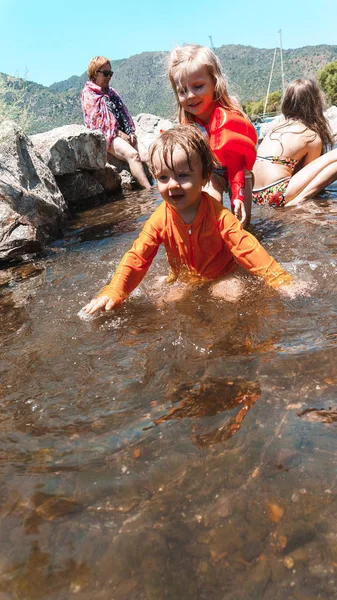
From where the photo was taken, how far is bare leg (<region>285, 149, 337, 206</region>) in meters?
5.62

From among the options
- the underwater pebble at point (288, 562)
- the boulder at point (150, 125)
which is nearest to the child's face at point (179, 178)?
the underwater pebble at point (288, 562)

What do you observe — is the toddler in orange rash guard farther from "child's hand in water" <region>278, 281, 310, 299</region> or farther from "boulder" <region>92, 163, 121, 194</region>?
"boulder" <region>92, 163, 121, 194</region>

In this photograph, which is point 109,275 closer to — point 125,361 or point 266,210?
point 125,361

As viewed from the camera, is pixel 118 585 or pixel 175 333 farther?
pixel 175 333

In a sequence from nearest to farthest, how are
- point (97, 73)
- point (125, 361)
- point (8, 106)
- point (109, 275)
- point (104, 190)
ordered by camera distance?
point (125, 361), point (109, 275), point (8, 106), point (97, 73), point (104, 190)

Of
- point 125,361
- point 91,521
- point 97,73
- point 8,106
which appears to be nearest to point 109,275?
point 125,361

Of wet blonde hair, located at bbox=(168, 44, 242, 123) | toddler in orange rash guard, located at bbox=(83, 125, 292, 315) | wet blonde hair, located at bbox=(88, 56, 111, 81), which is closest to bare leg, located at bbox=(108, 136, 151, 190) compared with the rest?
wet blonde hair, located at bbox=(88, 56, 111, 81)

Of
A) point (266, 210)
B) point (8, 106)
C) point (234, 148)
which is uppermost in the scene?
point (8, 106)

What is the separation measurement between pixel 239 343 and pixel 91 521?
3.87 ft

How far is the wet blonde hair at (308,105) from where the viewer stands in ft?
18.5

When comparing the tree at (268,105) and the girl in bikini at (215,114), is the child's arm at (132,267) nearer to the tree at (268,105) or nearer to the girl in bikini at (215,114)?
the girl in bikini at (215,114)

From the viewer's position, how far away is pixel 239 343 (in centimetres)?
228

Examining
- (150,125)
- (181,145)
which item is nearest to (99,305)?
(181,145)

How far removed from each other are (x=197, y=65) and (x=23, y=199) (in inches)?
105
